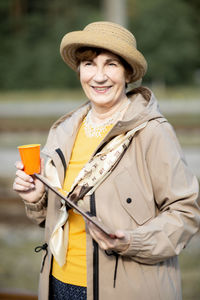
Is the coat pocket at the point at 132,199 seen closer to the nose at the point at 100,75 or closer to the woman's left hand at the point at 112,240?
the woman's left hand at the point at 112,240

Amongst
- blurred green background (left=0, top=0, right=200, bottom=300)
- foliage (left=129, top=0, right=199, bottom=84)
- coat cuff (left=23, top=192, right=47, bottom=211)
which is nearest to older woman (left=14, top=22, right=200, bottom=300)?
coat cuff (left=23, top=192, right=47, bottom=211)

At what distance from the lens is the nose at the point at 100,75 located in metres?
2.13

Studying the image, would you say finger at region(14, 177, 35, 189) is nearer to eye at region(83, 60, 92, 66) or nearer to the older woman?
the older woman

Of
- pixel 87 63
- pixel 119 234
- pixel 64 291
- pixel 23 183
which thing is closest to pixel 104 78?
pixel 87 63

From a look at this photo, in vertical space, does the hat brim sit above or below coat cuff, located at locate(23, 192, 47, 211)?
above

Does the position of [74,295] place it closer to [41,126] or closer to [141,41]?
[41,126]

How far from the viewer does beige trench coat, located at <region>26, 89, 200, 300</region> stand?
200cm

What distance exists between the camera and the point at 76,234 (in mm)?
2172

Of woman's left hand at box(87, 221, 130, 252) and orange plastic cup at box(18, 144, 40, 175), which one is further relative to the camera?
orange plastic cup at box(18, 144, 40, 175)

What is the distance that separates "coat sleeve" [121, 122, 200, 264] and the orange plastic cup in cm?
55

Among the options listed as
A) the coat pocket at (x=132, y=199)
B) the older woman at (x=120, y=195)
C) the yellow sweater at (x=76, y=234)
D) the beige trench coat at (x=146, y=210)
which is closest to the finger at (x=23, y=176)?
the older woman at (x=120, y=195)

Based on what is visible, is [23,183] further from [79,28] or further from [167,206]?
[79,28]

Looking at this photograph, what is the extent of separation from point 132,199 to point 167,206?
0.17 meters

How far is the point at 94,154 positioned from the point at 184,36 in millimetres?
26682
